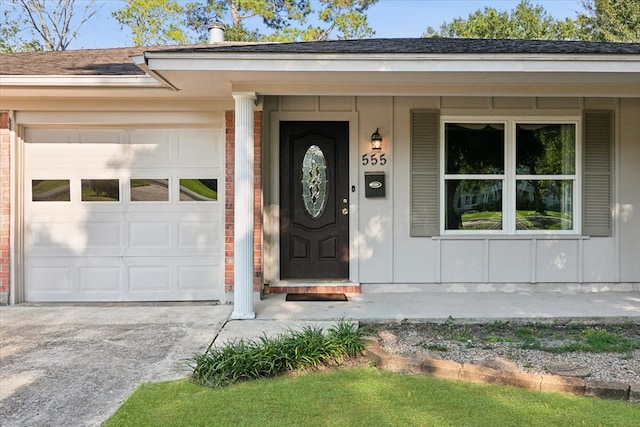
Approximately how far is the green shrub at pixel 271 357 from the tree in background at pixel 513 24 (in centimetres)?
2487

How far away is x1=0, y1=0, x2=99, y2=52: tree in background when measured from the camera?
19891mm

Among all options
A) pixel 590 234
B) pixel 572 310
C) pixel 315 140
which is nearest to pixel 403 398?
pixel 572 310

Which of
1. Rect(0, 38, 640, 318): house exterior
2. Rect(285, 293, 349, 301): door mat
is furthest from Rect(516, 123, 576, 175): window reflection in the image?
Rect(285, 293, 349, 301): door mat

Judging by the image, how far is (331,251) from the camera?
6.48 metres

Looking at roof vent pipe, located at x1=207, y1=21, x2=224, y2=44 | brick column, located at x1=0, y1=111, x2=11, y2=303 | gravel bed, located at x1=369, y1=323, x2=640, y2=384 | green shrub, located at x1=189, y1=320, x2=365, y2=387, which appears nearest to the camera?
green shrub, located at x1=189, y1=320, x2=365, y2=387

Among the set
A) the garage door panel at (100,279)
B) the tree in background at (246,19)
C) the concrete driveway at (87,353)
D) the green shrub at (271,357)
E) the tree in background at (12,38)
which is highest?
the tree in background at (246,19)

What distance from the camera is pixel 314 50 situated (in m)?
4.65

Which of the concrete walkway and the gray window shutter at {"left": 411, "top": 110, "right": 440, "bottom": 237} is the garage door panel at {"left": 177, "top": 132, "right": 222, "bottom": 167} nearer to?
the concrete walkway

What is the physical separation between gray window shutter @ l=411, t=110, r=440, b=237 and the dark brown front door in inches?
35.2

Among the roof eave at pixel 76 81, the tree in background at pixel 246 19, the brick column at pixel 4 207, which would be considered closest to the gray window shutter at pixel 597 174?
the roof eave at pixel 76 81

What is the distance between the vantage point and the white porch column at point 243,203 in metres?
5.05

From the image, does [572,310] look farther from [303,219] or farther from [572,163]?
[303,219]

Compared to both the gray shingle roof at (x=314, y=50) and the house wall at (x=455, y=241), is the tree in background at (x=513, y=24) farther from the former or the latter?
the gray shingle roof at (x=314, y=50)

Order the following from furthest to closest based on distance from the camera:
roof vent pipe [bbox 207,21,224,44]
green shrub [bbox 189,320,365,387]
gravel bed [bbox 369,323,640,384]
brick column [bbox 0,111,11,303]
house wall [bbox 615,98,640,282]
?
roof vent pipe [bbox 207,21,224,44] → house wall [bbox 615,98,640,282] → brick column [bbox 0,111,11,303] → gravel bed [bbox 369,323,640,384] → green shrub [bbox 189,320,365,387]
